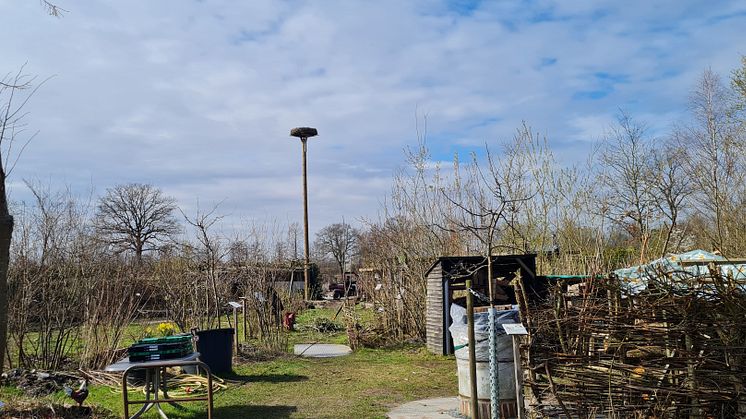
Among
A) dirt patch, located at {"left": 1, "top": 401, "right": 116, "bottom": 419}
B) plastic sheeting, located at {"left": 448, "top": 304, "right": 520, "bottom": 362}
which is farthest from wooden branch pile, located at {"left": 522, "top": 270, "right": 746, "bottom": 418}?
dirt patch, located at {"left": 1, "top": 401, "right": 116, "bottom": 419}

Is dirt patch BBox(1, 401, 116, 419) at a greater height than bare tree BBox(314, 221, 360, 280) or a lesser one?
lesser

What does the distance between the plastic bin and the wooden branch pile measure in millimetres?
5512

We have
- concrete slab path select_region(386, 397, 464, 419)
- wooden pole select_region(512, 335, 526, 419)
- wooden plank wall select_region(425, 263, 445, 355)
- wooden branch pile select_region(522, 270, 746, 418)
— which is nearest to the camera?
wooden branch pile select_region(522, 270, 746, 418)

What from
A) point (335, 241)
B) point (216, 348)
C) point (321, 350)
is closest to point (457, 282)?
point (321, 350)

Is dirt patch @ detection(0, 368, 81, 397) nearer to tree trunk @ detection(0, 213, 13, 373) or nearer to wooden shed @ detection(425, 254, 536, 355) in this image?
tree trunk @ detection(0, 213, 13, 373)

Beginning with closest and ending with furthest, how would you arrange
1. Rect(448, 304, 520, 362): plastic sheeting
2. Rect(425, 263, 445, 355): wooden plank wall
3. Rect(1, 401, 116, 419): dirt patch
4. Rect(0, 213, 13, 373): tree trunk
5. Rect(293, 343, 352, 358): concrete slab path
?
Rect(0, 213, 13, 373): tree trunk, Rect(448, 304, 520, 362): plastic sheeting, Rect(1, 401, 116, 419): dirt patch, Rect(425, 263, 445, 355): wooden plank wall, Rect(293, 343, 352, 358): concrete slab path

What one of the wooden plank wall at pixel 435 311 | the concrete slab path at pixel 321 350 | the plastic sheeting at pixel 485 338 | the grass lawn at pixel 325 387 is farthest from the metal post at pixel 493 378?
the concrete slab path at pixel 321 350

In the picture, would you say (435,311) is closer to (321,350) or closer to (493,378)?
(321,350)

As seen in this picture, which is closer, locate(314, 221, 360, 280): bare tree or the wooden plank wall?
the wooden plank wall

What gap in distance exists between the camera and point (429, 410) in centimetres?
730

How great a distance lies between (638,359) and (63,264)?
911cm

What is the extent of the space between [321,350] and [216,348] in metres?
3.39

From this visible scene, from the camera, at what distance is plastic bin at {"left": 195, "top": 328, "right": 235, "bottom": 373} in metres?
9.64

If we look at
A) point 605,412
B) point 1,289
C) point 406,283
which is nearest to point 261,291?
point 406,283
